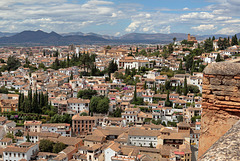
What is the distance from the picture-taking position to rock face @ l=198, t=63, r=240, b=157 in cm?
334

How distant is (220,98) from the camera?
3.47m

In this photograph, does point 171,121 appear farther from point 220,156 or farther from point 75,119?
point 220,156

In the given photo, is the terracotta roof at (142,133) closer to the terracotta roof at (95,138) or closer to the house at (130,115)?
the terracotta roof at (95,138)

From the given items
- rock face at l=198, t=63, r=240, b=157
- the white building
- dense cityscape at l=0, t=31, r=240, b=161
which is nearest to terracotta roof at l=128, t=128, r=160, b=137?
dense cityscape at l=0, t=31, r=240, b=161

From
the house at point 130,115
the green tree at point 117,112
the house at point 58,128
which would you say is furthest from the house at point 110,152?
the green tree at point 117,112

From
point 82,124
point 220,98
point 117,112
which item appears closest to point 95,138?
point 82,124

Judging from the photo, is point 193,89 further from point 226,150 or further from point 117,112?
point 226,150

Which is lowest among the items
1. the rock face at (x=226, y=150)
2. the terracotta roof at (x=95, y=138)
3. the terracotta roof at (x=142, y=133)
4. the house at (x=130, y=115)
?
the terracotta roof at (x=95, y=138)

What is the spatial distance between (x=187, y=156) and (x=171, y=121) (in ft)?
35.9

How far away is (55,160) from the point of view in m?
19.3

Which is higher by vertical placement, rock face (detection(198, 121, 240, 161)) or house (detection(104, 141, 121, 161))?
rock face (detection(198, 121, 240, 161))

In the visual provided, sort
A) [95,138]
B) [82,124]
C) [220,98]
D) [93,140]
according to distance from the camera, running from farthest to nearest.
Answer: [82,124]
[95,138]
[93,140]
[220,98]

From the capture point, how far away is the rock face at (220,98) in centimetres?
334

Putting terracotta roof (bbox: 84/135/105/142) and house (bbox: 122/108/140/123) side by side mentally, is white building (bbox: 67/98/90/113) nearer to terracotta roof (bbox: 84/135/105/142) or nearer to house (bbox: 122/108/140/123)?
house (bbox: 122/108/140/123)
